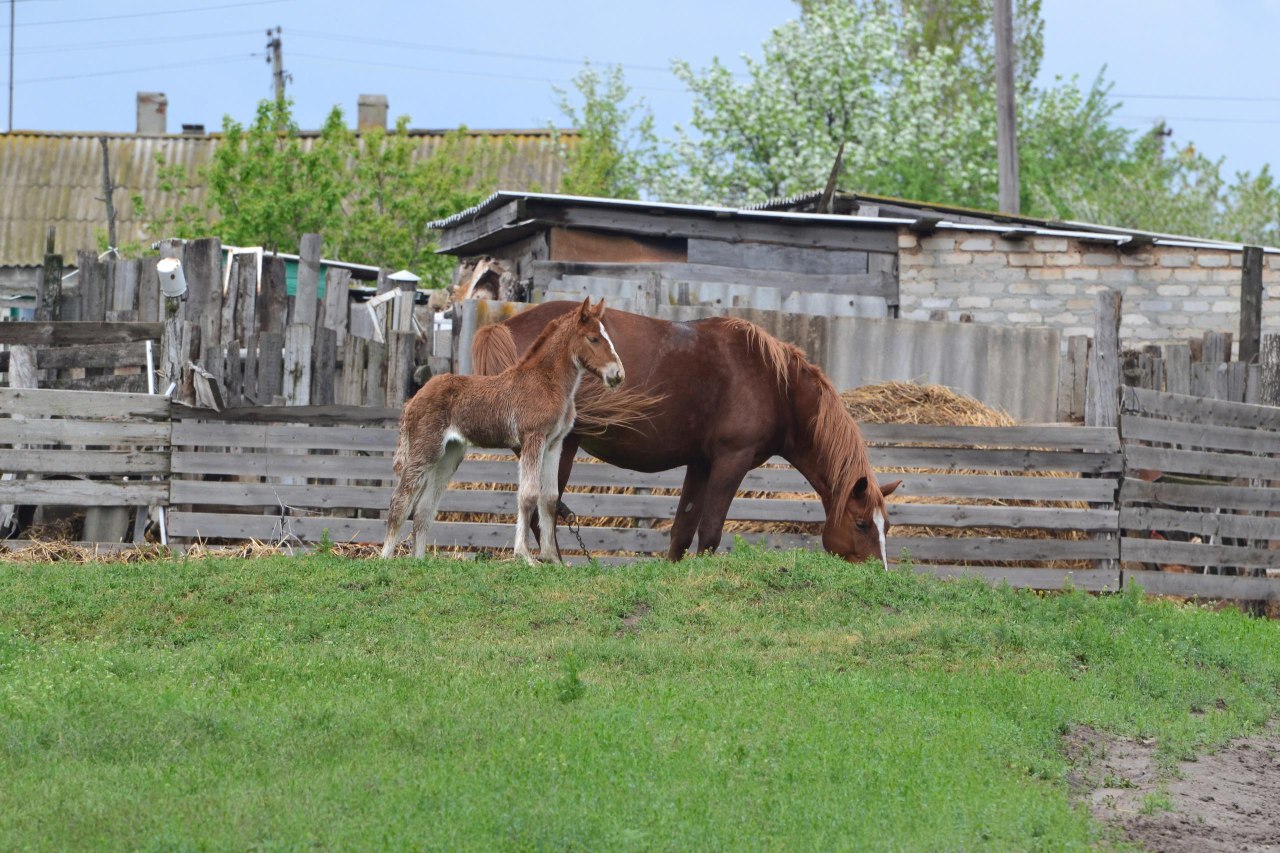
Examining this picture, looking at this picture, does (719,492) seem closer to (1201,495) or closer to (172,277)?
(1201,495)

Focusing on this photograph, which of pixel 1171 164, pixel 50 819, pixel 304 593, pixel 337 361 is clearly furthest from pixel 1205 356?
pixel 1171 164

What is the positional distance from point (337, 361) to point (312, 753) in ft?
26.1

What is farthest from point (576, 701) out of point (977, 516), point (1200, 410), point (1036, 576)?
point (1200, 410)

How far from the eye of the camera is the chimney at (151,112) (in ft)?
163

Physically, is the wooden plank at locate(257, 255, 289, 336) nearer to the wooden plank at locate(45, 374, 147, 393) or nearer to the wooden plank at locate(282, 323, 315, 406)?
the wooden plank at locate(282, 323, 315, 406)

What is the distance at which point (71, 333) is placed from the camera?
13.0 m

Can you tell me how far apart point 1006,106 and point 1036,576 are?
44.7ft

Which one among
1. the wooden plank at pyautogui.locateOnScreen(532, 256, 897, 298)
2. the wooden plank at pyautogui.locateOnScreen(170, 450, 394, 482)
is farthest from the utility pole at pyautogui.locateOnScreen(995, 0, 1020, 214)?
the wooden plank at pyautogui.locateOnScreen(170, 450, 394, 482)

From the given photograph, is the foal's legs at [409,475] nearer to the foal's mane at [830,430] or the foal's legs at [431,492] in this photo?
the foal's legs at [431,492]

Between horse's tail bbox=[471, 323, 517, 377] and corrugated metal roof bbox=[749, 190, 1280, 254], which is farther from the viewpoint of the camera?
corrugated metal roof bbox=[749, 190, 1280, 254]

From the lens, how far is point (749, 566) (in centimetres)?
978

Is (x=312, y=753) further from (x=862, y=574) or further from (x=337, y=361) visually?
(x=337, y=361)

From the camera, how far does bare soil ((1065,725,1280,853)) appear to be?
5.59 m

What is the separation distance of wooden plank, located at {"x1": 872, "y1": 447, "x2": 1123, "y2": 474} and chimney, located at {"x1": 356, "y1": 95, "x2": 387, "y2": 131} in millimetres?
38383
